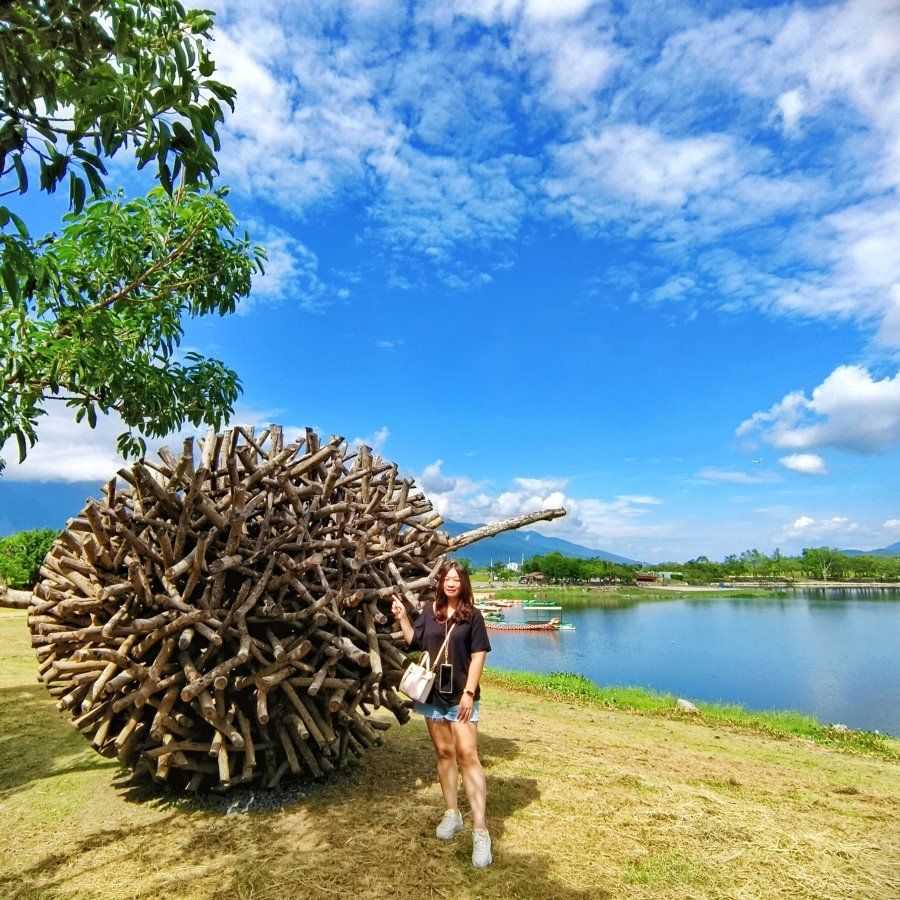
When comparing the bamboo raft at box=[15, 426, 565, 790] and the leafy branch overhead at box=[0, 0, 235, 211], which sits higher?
the leafy branch overhead at box=[0, 0, 235, 211]

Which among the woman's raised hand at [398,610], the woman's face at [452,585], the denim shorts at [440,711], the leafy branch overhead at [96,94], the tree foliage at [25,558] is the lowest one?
the denim shorts at [440,711]

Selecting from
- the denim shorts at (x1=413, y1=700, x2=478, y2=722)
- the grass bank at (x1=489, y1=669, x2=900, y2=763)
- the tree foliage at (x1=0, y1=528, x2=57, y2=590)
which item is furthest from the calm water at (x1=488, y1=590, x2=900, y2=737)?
the tree foliage at (x1=0, y1=528, x2=57, y2=590)

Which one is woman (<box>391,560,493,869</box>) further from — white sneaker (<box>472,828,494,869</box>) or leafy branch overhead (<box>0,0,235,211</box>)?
leafy branch overhead (<box>0,0,235,211</box>)

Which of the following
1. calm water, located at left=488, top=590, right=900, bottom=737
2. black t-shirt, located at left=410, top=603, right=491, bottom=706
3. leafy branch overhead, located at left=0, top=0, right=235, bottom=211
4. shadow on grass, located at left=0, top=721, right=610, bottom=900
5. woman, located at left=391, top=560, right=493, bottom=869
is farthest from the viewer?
calm water, located at left=488, top=590, right=900, bottom=737

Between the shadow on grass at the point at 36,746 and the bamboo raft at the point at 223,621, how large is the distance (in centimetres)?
140

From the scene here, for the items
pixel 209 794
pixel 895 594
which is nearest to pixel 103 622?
pixel 209 794

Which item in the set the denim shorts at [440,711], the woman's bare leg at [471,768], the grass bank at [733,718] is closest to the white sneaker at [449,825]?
the woman's bare leg at [471,768]

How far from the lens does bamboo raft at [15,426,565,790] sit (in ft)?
18.7

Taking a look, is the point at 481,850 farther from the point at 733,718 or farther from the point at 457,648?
the point at 733,718

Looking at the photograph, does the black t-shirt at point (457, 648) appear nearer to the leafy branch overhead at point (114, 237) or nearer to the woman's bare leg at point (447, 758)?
the woman's bare leg at point (447, 758)

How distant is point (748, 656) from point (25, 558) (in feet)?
130

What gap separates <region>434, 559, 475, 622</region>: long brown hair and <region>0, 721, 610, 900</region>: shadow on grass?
1.91m

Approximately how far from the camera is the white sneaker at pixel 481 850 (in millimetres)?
4980

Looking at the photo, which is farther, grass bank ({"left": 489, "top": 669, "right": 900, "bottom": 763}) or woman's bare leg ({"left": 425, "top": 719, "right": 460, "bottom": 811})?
grass bank ({"left": 489, "top": 669, "right": 900, "bottom": 763})
